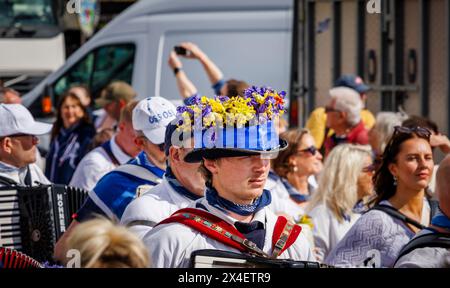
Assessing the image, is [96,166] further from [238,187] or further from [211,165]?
[238,187]

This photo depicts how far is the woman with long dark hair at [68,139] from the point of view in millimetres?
10086

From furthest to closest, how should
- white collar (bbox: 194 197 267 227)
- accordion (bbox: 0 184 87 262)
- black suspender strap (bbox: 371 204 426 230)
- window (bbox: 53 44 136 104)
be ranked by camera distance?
window (bbox: 53 44 136 104), accordion (bbox: 0 184 87 262), black suspender strap (bbox: 371 204 426 230), white collar (bbox: 194 197 267 227)

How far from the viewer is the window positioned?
1317cm

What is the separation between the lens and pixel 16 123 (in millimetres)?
7117

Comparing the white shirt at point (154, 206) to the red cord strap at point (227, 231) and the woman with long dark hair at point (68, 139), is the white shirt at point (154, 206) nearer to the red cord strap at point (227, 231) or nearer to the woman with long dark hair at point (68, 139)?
the red cord strap at point (227, 231)

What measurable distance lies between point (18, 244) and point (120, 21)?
22.8 feet

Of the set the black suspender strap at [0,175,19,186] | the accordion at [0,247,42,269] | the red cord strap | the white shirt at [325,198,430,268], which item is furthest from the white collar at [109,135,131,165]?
the red cord strap

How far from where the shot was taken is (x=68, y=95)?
35.9 ft

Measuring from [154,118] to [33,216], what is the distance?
1.01m

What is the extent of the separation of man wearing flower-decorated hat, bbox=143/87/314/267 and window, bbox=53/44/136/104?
8.43 meters

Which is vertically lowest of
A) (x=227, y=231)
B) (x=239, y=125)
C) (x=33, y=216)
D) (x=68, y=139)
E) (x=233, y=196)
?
(x=68, y=139)

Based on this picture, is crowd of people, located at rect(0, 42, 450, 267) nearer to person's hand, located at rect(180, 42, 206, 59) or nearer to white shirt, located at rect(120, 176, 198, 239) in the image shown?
white shirt, located at rect(120, 176, 198, 239)

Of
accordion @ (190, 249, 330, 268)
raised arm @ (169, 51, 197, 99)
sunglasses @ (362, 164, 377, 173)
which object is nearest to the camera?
accordion @ (190, 249, 330, 268)

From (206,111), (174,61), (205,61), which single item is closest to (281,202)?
(206,111)
